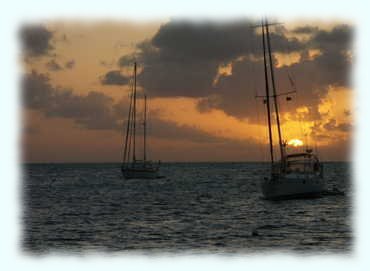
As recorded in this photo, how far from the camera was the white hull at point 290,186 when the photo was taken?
181 feet

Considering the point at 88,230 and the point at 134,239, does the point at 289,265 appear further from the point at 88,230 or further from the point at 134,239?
the point at 88,230

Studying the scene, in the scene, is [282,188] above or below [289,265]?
above

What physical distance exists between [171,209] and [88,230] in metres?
16.7

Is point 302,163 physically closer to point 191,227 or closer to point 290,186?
point 290,186

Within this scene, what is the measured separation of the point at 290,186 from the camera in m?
55.3

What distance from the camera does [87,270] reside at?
22.2 meters

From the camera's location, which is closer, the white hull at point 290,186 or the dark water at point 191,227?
the dark water at point 191,227

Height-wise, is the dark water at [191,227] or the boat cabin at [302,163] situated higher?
the boat cabin at [302,163]

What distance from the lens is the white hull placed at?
55.0 metres

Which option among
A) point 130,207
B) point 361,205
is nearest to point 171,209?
point 130,207

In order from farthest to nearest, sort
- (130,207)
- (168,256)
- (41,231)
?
(130,207), (41,231), (168,256)

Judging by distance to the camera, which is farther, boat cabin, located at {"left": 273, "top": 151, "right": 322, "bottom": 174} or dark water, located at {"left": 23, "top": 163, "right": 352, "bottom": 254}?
boat cabin, located at {"left": 273, "top": 151, "right": 322, "bottom": 174}

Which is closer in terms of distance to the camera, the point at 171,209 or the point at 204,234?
the point at 204,234

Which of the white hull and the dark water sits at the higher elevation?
the white hull
